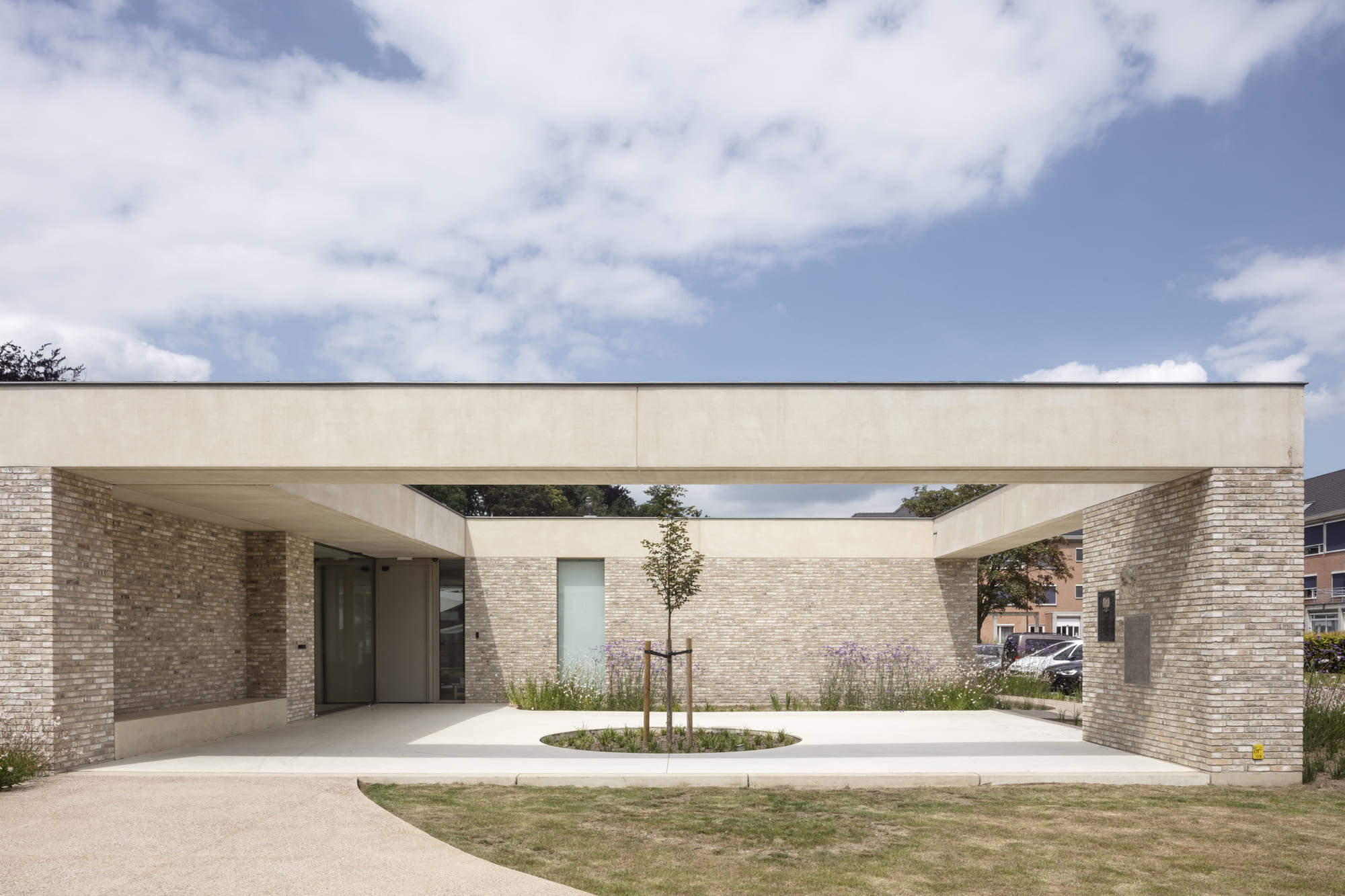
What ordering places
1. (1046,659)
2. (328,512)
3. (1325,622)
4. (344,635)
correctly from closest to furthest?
(328,512)
(344,635)
(1046,659)
(1325,622)

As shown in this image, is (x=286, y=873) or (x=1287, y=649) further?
(x=1287, y=649)

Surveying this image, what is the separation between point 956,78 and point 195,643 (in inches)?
481

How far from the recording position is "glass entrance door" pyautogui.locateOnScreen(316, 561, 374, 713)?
20.5 metres

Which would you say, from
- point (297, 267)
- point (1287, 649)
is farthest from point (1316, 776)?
point (297, 267)

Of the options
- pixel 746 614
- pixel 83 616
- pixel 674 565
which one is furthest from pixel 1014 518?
pixel 83 616

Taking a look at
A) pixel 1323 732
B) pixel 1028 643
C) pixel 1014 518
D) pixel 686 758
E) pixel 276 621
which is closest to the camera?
pixel 686 758

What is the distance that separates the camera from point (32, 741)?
9805 mm

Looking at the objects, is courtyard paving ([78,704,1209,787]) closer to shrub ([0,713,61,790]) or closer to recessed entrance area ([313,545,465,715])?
shrub ([0,713,61,790])

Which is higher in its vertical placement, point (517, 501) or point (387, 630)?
point (517, 501)

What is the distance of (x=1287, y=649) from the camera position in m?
10.1

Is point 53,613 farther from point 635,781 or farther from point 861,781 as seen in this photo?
point 861,781

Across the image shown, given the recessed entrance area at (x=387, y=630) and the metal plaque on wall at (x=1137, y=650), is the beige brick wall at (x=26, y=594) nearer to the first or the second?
the recessed entrance area at (x=387, y=630)

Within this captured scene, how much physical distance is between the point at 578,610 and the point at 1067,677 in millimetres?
10544

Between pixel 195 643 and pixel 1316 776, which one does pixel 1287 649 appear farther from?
pixel 195 643
